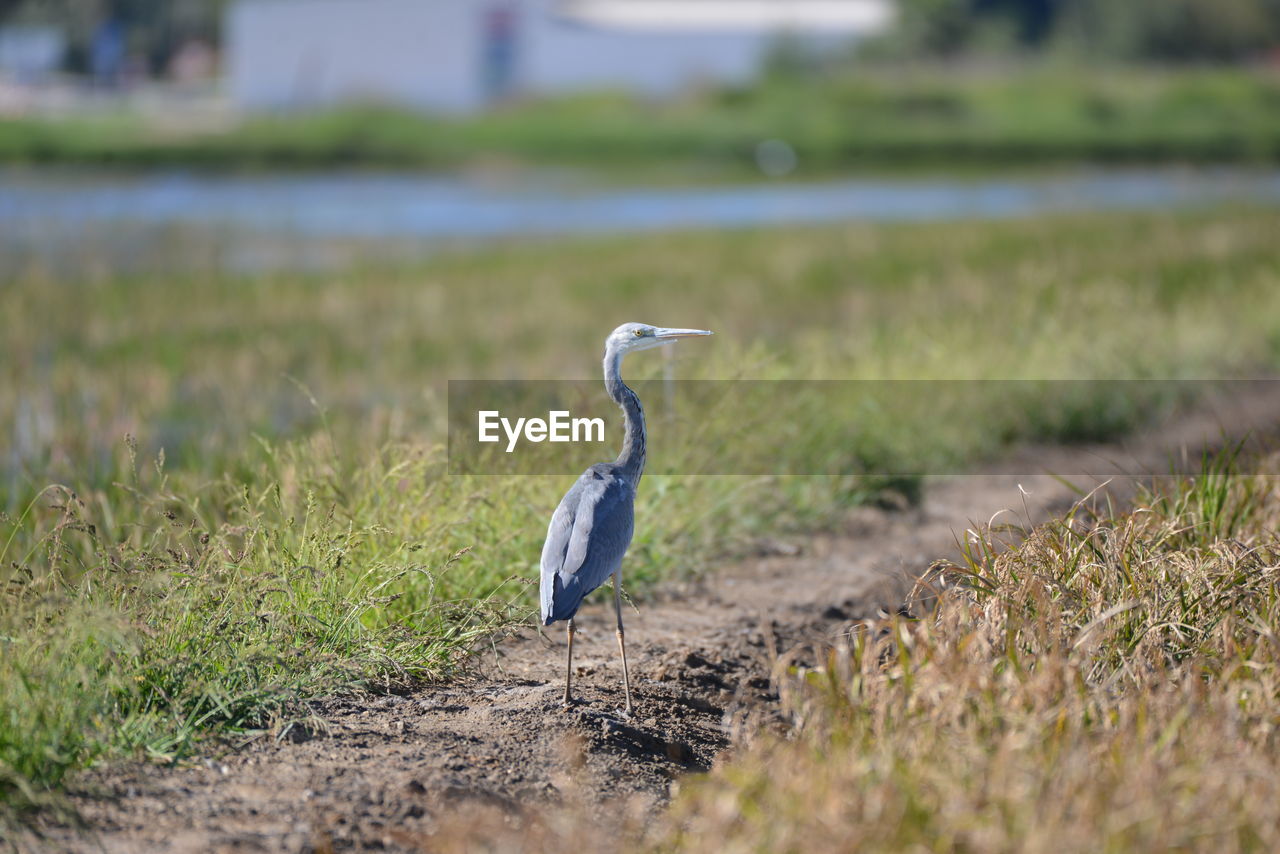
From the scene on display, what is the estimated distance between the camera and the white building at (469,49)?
50219mm

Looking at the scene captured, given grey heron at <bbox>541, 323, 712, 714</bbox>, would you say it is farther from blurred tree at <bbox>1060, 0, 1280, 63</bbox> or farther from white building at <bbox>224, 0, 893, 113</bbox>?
blurred tree at <bbox>1060, 0, 1280, 63</bbox>

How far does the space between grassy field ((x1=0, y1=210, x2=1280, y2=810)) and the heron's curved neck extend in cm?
59

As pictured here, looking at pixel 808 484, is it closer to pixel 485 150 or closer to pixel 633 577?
pixel 633 577

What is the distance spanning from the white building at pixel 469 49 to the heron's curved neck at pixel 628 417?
152ft

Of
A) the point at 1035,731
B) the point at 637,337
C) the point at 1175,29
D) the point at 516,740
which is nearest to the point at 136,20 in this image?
the point at 1175,29

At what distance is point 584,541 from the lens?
14.9 feet

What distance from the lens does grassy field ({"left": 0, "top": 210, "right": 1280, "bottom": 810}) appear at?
4.65m

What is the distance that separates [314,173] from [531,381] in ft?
104

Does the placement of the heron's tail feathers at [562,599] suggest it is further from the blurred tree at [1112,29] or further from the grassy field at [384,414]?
the blurred tree at [1112,29]

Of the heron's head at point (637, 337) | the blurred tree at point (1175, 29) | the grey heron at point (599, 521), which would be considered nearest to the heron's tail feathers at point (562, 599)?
the grey heron at point (599, 521)

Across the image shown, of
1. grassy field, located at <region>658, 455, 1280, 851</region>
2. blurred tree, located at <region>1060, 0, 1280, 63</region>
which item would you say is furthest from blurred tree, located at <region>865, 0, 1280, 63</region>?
grassy field, located at <region>658, 455, 1280, 851</region>

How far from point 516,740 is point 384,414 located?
3269 mm

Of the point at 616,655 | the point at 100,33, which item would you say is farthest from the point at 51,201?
the point at 100,33

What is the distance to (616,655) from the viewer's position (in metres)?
5.75
